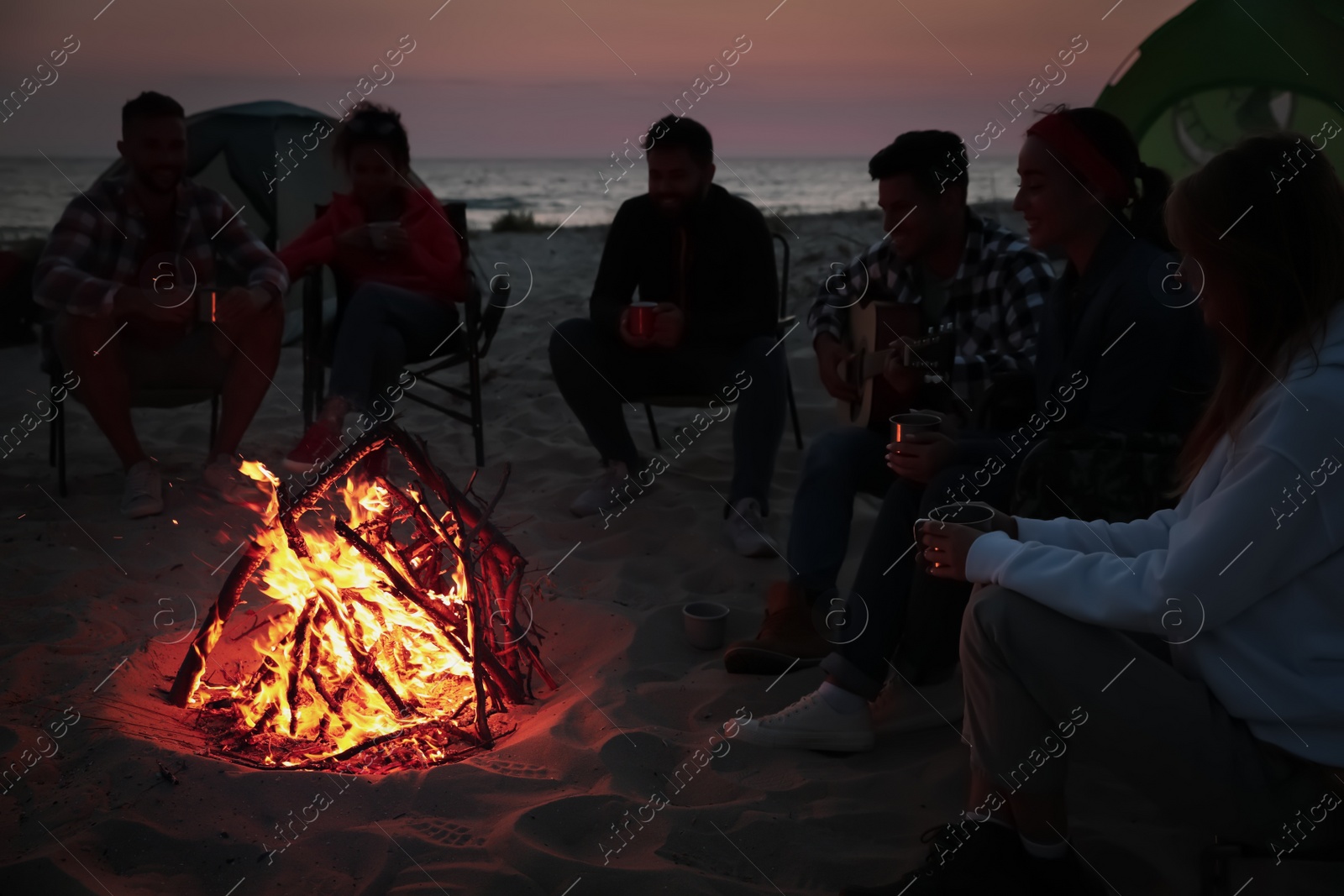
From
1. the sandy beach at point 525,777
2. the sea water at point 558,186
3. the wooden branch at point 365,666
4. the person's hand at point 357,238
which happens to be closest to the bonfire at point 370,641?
the wooden branch at point 365,666

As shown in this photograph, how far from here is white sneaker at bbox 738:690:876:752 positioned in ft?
7.29

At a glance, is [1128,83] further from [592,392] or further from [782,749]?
[782,749]

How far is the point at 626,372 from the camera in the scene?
12.9 feet

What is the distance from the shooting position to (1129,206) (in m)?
2.44

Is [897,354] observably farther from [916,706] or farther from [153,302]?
[153,302]

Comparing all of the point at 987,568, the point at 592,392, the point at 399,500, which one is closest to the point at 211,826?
the point at 399,500

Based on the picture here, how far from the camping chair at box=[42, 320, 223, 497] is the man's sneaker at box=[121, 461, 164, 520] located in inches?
10.5

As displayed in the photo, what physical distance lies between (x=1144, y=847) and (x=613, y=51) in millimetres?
3074

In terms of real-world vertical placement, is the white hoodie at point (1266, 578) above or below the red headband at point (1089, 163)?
below

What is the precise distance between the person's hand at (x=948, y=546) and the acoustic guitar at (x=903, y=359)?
44.8 inches

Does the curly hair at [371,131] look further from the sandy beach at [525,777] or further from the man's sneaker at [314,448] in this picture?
the sandy beach at [525,777]

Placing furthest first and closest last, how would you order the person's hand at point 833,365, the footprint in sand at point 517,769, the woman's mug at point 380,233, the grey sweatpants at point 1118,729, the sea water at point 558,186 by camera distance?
1. the sea water at point 558,186
2. the woman's mug at point 380,233
3. the person's hand at point 833,365
4. the footprint in sand at point 517,769
5. the grey sweatpants at point 1118,729

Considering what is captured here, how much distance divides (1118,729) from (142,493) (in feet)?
11.2

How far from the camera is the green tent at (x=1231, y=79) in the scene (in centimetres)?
426
